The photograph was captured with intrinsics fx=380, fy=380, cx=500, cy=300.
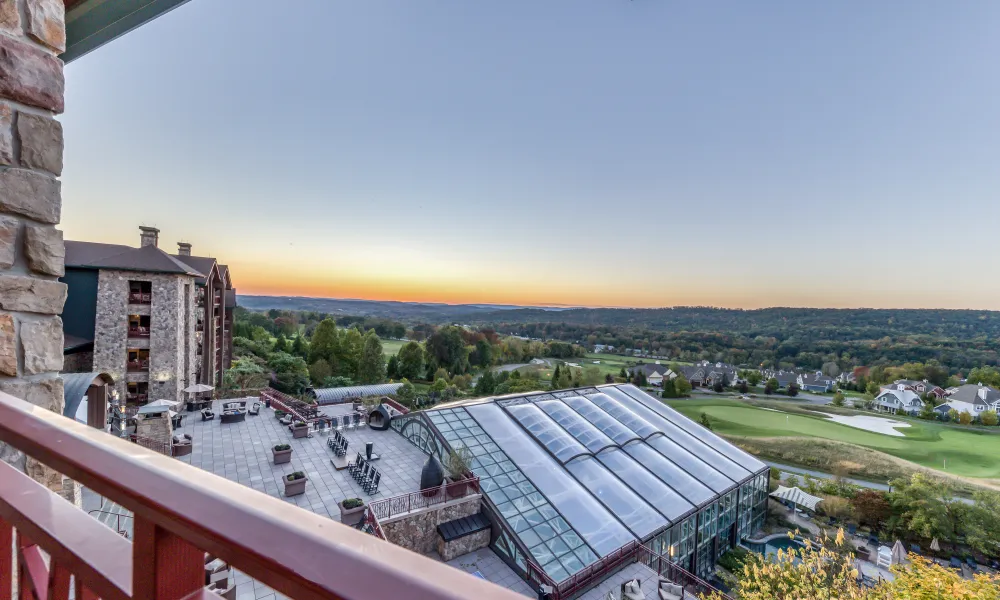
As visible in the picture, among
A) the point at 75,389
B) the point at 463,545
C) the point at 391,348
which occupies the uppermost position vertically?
the point at 75,389

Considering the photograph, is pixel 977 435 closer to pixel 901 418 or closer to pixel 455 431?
pixel 901 418

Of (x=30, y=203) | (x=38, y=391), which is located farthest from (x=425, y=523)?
(x=30, y=203)

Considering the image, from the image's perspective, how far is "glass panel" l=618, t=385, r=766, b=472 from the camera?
14153mm

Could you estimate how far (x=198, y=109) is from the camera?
11641mm

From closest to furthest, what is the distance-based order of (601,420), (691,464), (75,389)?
1. (75,389)
2. (691,464)
3. (601,420)

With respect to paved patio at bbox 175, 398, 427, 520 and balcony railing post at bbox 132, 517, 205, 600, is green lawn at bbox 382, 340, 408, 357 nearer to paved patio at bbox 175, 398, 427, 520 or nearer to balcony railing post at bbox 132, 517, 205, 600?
paved patio at bbox 175, 398, 427, 520

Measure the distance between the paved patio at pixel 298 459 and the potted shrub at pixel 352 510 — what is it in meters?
0.42

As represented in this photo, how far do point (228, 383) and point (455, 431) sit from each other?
18.5 meters

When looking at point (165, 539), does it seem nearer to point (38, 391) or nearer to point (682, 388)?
point (38, 391)

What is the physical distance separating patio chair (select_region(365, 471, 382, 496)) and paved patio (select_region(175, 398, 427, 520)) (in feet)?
0.35

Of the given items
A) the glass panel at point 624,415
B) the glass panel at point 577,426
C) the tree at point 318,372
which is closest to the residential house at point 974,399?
the glass panel at point 624,415

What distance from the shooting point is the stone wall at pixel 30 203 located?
1.56m

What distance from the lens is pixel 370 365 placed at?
29281 millimetres

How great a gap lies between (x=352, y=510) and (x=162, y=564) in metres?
9.08
